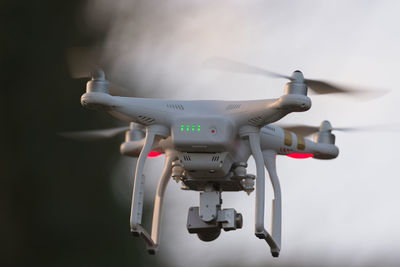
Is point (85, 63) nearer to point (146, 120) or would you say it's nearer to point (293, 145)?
point (146, 120)

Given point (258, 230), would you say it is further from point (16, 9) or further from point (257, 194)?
point (16, 9)

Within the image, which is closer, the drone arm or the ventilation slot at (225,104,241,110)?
the ventilation slot at (225,104,241,110)

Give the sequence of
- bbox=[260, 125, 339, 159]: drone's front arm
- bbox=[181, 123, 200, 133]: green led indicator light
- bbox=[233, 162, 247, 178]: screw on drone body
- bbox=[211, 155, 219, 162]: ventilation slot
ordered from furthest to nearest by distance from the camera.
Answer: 1. bbox=[260, 125, 339, 159]: drone's front arm
2. bbox=[233, 162, 247, 178]: screw on drone body
3. bbox=[211, 155, 219, 162]: ventilation slot
4. bbox=[181, 123, 200, 133]: green led indicator light

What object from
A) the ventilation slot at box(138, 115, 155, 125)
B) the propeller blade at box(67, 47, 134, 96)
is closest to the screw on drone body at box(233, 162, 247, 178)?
the ventilation slot at box(138, 115, 155, 125)

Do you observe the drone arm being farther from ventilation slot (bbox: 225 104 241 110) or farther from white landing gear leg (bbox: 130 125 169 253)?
ventilation slot (bbox: 225 104 241 110)

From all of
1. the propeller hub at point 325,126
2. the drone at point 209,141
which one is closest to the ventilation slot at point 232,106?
the drone at point 209,141

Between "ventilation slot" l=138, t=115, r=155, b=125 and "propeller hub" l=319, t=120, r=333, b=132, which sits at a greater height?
"propeller hub" l=319, t=120, r=333, b=132
